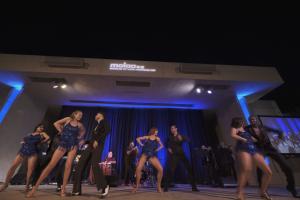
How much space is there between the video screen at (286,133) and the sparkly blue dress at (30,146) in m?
8.01

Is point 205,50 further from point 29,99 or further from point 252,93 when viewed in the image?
point 29,99

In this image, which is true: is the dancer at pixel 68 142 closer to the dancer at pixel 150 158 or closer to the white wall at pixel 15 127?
the dancer at pixel 150 158

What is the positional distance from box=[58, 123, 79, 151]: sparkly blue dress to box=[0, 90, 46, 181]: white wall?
A: 499cm

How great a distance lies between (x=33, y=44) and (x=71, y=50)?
1.25 meters

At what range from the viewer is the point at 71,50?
6613 millimetres

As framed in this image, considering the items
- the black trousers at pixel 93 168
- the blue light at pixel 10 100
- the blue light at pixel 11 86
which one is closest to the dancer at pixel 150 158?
A: the black trousers at pixel 93 168

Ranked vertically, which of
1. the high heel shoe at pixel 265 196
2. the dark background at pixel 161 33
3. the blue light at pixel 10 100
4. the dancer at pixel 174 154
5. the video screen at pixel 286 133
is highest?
the dark background at pixel 161 33

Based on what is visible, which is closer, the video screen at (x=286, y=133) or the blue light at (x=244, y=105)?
the video screen at (x=286, y=133)

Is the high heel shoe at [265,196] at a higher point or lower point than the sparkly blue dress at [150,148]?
lower

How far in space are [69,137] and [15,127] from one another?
5.44 meters

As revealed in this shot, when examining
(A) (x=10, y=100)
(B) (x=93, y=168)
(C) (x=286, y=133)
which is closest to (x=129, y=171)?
(B) (x=93, y=168)

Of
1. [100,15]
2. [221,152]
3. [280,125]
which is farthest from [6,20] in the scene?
[280,125]

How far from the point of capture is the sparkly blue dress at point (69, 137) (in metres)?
3.19

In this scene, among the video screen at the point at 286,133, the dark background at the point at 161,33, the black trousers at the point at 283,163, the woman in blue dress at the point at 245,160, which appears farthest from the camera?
the video screen at the point at 286,133
